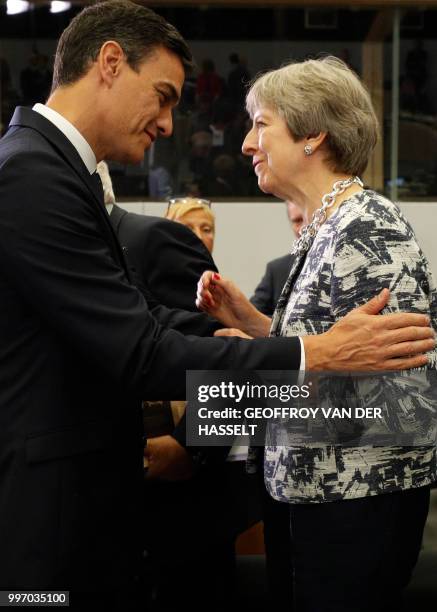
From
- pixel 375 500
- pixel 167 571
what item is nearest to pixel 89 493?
pixel 375 500

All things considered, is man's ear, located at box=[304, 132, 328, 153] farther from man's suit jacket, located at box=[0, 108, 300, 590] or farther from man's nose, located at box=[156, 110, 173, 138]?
man's suit jacket, located at box=[0, 108, 300, 590]

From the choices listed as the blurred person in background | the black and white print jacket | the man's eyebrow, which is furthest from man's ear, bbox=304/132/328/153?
the blurred person in background

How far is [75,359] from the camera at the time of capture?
146 centimetres

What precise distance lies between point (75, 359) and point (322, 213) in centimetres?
60

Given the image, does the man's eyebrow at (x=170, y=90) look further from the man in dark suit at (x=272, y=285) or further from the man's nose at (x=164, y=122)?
the man in dark suit at (x=272, y=285)

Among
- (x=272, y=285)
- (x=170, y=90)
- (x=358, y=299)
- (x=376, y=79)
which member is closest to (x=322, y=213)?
(x=358, y=299)

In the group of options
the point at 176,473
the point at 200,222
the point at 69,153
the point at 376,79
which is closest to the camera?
the point at 69,153

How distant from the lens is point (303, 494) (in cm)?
164

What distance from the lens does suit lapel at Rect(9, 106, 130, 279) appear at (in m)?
1.49

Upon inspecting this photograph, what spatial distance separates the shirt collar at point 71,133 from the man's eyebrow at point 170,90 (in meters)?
0.19

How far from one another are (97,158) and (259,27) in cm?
395

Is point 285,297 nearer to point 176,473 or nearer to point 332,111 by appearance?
point 332,111

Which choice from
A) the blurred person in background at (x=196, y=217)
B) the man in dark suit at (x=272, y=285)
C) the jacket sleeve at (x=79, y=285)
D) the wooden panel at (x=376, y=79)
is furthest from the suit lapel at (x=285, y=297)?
the wooden panel at (x=376, y=79)

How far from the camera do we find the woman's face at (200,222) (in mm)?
3773
